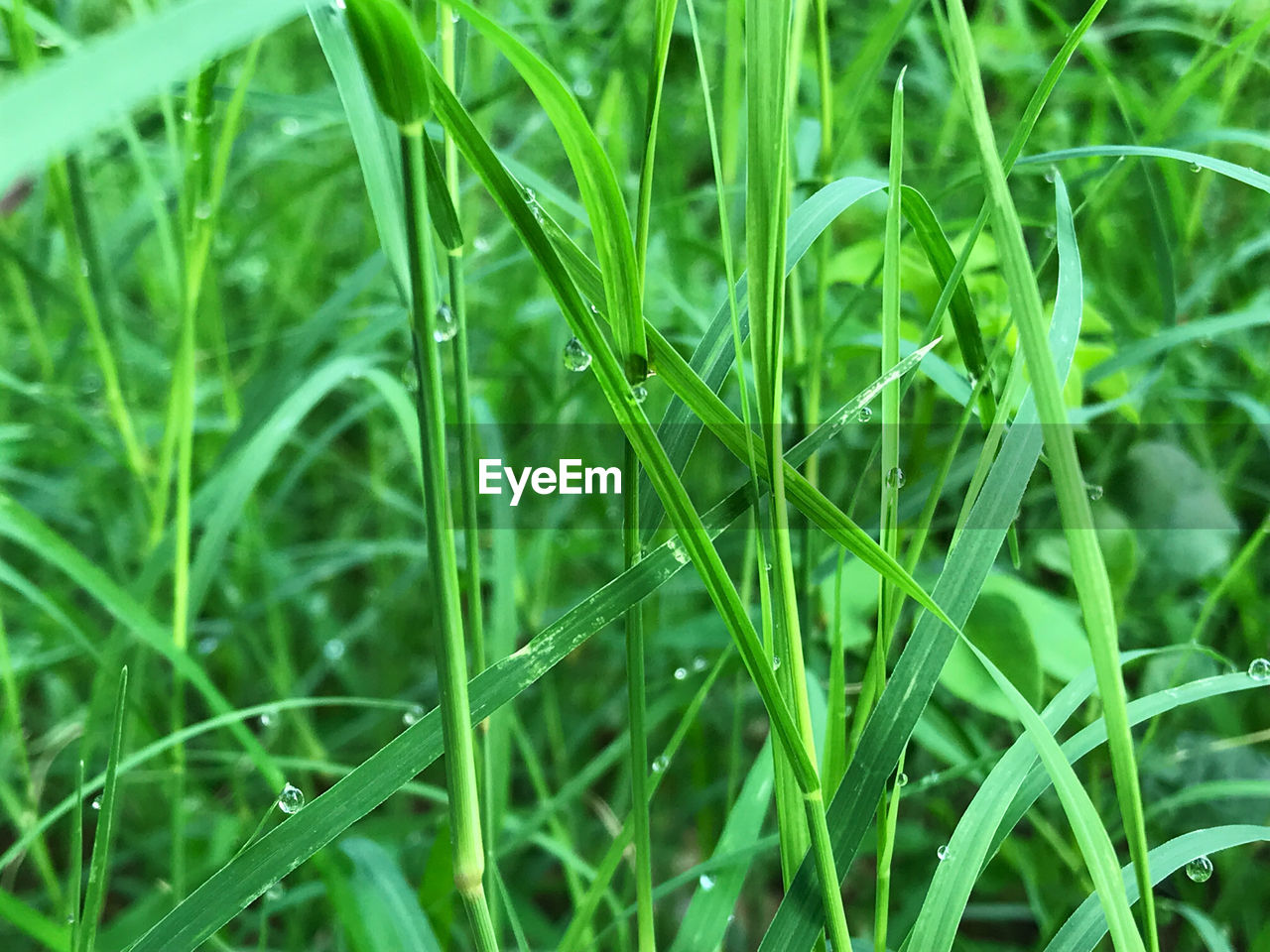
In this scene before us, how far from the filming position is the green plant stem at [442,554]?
23 centimetres

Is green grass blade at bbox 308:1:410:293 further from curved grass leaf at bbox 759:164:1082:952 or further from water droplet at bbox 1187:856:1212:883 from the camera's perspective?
water droplet at bbox 1187:856:1212:883

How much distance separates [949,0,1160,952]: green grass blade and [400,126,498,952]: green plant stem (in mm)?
169

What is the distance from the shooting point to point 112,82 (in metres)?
0.15

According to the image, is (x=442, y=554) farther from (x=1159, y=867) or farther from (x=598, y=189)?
(x=1159, y=867)

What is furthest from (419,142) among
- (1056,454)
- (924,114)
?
(924,114)

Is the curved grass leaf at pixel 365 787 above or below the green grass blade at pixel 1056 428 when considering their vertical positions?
below

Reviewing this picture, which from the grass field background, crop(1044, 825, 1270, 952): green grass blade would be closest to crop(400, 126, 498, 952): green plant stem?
the grass field background

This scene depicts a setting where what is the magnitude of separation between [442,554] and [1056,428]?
0.63 ft

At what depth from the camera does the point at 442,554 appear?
0.26 meters

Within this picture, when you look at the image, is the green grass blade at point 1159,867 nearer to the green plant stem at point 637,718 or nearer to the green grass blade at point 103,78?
the green plant stem at point 637,718

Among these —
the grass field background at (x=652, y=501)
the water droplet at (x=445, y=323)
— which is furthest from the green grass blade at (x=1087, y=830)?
the water droplet at (x=445, y=323)

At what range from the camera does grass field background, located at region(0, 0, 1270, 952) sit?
11.2 inches

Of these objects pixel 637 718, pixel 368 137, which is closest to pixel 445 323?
pixel 368 137

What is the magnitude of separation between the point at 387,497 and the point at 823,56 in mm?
604
